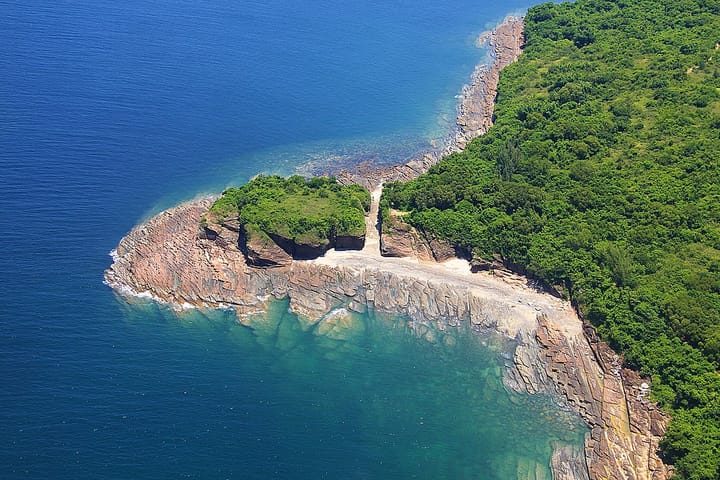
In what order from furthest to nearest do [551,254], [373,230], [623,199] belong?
[373,230], [623,199], [551,254]

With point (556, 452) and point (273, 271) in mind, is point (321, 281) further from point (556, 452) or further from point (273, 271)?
point (556, 452)

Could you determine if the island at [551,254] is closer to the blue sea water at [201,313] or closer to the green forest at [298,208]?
the green forest at [298,208]

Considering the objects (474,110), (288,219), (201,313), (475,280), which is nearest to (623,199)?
(475,280)

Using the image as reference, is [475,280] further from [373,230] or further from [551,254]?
[373,230]

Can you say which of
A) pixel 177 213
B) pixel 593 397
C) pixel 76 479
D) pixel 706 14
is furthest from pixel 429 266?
pixel 706 14

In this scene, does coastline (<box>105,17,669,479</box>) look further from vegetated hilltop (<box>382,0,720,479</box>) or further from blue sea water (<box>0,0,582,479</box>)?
vegetated hilltop (<box>382,0,720,479</box>)

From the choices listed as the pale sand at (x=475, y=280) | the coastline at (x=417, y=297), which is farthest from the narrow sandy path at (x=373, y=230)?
the coastline at (x=417, y=297)

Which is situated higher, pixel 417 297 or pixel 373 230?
pixel 373 230
